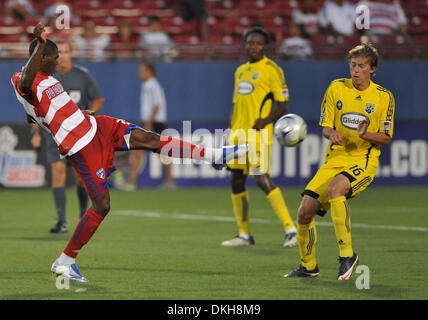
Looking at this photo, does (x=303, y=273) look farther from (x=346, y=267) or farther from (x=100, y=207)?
(x=100, y=207)

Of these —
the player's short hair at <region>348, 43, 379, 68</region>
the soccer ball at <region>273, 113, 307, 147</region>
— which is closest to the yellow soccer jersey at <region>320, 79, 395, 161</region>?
the player's short hair at <region>348, 43, 379, 68</region>

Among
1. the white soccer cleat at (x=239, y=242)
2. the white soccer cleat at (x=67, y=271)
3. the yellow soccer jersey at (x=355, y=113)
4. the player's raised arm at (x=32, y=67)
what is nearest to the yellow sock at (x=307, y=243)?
the yellow soccer jersey at (x=355, y=113)

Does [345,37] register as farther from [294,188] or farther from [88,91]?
[88,91]

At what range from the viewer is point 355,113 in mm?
7457

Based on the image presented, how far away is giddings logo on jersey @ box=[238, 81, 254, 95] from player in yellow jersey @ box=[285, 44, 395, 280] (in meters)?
2.61

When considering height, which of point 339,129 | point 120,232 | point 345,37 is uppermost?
point 345,37

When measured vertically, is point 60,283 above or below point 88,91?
below

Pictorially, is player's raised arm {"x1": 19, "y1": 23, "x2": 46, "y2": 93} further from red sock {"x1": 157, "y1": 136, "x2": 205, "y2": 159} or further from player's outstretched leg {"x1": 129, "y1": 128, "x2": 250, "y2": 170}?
red sock {"x1": 157, "y1": 136, "x2": 205, "y2": 159}

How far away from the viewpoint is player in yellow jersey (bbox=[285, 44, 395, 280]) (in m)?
7.25

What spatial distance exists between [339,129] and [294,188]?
10.5 m

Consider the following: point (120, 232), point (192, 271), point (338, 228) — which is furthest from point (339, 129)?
point (120, 232)

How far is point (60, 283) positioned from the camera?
7086mm

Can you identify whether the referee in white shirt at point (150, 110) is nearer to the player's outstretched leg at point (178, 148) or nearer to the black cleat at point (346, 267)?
the player's outstretched leg at point (178, 148)
